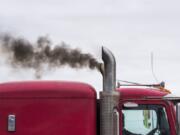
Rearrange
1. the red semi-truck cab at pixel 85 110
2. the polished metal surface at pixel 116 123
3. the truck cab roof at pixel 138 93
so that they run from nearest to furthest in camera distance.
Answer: the polished metal surface at pixel 116 123 < the red semi-truck cab at pixel 85 110 < the truck cab roof at pixel 138 93

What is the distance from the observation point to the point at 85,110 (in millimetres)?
6633

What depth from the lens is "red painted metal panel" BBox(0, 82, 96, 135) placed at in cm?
660

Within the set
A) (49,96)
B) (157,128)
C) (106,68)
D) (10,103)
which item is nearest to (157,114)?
(157,128)

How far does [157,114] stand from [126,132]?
514mm

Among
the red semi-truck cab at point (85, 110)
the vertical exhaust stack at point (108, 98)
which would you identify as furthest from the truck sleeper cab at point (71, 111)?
the vertical exhaust stack at point (108, 98)

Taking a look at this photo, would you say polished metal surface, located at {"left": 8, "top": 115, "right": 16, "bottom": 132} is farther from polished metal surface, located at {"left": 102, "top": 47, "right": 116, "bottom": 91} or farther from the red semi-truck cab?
polished metal surface, located at {"left": 102, "top": 47, "right": 116, "bottom": 91}

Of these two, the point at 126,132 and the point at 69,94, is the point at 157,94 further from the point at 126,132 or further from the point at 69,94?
the point at 69,94

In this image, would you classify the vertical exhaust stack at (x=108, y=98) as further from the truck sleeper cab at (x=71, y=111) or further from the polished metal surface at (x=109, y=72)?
the truck sleeper cab at (x=71, y=111)

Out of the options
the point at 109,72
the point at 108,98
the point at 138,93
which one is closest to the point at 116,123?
the point at 108,98

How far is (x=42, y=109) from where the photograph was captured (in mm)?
6645

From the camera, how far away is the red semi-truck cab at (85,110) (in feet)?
21.6

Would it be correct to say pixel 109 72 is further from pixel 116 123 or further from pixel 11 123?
pixel 11 123

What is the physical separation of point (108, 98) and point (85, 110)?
365mm

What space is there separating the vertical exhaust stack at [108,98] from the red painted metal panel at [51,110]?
0.51 feet
